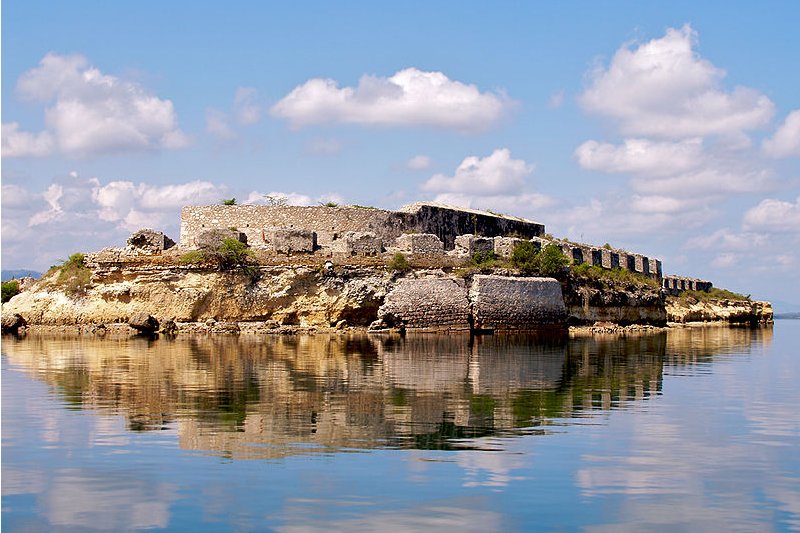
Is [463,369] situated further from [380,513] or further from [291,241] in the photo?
[291,241]

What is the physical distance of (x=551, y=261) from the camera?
40281mm

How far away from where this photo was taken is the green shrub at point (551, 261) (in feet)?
131

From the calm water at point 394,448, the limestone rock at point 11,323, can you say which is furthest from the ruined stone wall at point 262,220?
the calm water at point 394,448

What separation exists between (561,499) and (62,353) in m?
17.9

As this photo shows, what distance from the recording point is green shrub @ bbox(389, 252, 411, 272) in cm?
3666

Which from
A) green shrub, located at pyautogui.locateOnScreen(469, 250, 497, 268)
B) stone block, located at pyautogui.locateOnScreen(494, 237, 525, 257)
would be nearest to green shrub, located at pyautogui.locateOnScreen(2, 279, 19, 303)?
green shrub, located at pyautogui.locateOnScreen(469, 250, 497, 268)

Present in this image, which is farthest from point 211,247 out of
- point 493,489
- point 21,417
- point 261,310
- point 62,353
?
point 493,489

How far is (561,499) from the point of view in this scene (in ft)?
25.0

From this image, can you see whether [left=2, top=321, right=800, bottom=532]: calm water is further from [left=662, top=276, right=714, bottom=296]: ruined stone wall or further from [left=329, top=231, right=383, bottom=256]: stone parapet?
[left=662, top=276, right=714, bottom=296]: ruined stone wall

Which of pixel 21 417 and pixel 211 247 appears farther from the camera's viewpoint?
pixel 211 247

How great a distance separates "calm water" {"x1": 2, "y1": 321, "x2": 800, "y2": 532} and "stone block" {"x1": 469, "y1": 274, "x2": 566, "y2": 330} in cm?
1693

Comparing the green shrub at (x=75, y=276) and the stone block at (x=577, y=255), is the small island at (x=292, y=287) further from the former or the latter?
the stone block at (x=577, y=255)

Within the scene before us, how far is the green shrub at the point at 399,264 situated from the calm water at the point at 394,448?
57.9 feet

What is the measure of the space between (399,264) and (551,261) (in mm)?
7361
